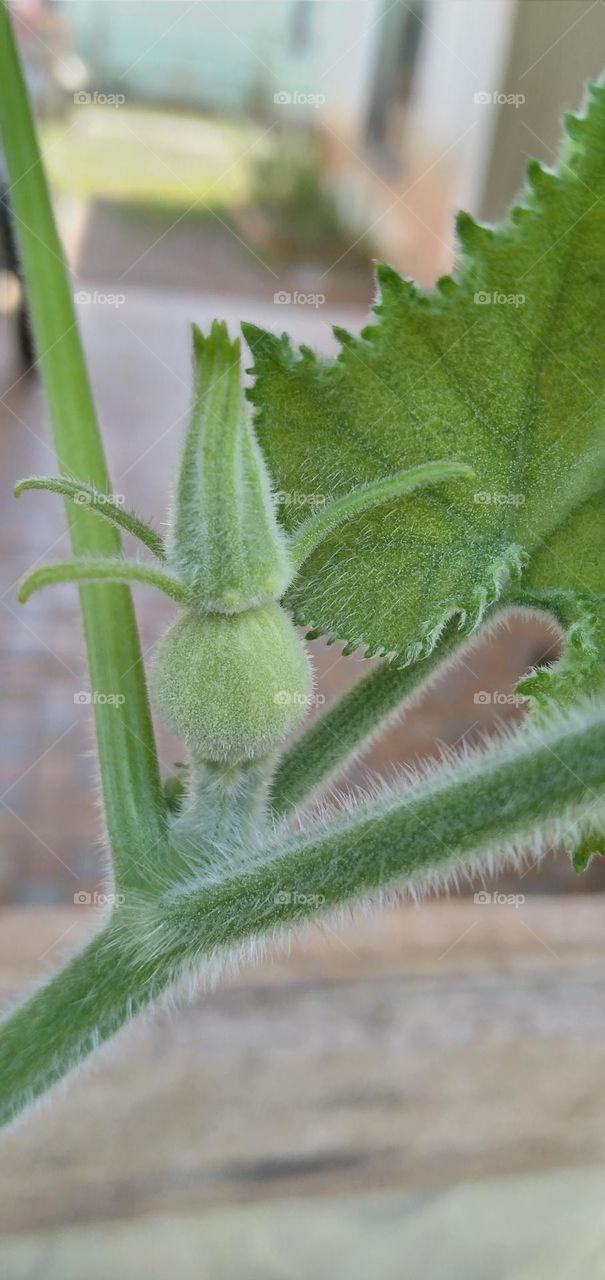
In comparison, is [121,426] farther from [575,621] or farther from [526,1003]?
[575,621]

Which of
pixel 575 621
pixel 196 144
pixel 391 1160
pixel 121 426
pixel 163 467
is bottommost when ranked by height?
pixel 391 1160

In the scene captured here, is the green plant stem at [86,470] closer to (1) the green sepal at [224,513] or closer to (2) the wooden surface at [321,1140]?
(1) the green sepal at [224,513]

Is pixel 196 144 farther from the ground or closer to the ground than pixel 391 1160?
farther from the ground

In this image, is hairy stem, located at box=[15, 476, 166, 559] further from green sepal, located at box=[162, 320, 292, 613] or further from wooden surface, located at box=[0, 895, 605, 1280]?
wooden surface, located at box=[0, 895, 605, 1280]

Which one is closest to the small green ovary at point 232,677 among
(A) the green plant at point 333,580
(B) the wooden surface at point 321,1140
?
(A) the green plant at point 333,580

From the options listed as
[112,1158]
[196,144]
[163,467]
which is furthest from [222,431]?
[196,144]

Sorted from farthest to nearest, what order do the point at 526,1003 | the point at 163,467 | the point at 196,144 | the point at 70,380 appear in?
the point at 196,144, the point at 163,467, the point at 526,1003, the point at 70,380

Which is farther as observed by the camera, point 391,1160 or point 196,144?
Result: point 196,144

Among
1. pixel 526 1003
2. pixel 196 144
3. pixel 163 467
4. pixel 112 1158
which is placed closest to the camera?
pixel 112 1158
